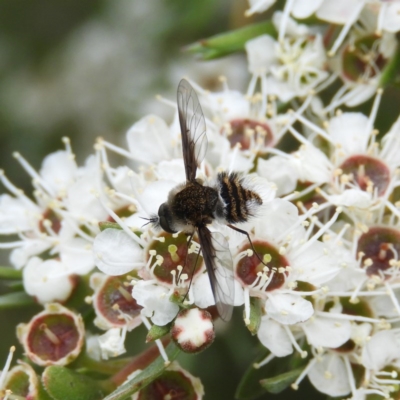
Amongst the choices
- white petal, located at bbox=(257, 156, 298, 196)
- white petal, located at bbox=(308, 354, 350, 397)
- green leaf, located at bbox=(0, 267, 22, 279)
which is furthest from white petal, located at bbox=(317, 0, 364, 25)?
green leaf, located at bbox=(0, 267, 22, 279)

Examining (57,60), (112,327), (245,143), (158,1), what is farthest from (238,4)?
(112,327)

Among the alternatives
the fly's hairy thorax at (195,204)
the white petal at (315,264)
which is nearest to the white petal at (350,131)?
the white petal at (315,264)

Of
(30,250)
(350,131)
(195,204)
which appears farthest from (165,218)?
(350,131)

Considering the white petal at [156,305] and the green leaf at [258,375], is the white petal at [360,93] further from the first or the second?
the white petal at [156,305]

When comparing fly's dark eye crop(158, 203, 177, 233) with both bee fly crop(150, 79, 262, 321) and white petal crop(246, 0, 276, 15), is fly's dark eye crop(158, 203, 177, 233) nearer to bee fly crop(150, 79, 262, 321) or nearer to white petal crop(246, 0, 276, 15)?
bee fly crop(150, 79, 262, 321)

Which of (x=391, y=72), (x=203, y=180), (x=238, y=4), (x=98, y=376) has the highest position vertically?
(x=238, y=4)

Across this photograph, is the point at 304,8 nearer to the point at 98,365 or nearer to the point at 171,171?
the point at 171,171

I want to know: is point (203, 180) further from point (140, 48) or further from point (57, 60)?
point (57, 60)
